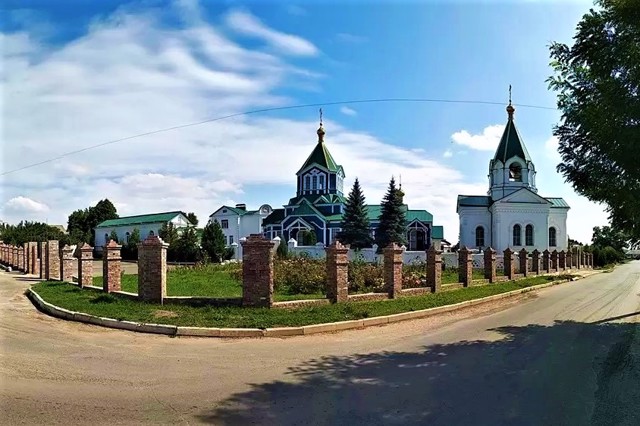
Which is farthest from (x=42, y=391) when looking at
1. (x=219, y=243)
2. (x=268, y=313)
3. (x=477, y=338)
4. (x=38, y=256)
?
(x=219, y=243)

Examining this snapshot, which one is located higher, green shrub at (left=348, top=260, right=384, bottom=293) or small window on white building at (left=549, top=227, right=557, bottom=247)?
small window on white building at (left=549, top=227, right=557, bottom=247)

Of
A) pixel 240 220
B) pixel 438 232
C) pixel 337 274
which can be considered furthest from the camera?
pixel 240 220

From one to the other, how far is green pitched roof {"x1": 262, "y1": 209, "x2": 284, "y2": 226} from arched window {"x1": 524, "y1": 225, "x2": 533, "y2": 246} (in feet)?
82.4

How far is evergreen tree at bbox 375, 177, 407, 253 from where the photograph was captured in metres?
45.7

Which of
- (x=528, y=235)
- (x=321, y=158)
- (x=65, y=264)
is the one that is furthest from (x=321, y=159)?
(x=65, y=264)

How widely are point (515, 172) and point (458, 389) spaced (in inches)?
1804

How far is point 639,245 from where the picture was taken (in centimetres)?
1214

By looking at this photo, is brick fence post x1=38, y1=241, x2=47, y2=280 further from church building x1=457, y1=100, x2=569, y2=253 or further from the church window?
the church window

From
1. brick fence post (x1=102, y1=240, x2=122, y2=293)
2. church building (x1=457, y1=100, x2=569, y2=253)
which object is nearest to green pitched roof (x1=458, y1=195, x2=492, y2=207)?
church building (x1=457, y1=100, x2=569, y2=253)

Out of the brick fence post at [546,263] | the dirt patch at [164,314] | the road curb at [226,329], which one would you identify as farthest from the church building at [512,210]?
the dirt patch at [164,314]

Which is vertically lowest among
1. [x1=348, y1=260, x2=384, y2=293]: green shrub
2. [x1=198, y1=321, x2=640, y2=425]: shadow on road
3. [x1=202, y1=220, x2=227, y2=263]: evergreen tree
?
[x1=198, y1=321, x2=640, y2=425]: shadow on road

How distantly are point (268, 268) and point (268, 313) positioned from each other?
110 centimetres

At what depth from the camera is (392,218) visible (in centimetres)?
4616

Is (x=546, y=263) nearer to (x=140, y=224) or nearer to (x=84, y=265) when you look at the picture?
(x=84, y=265)
